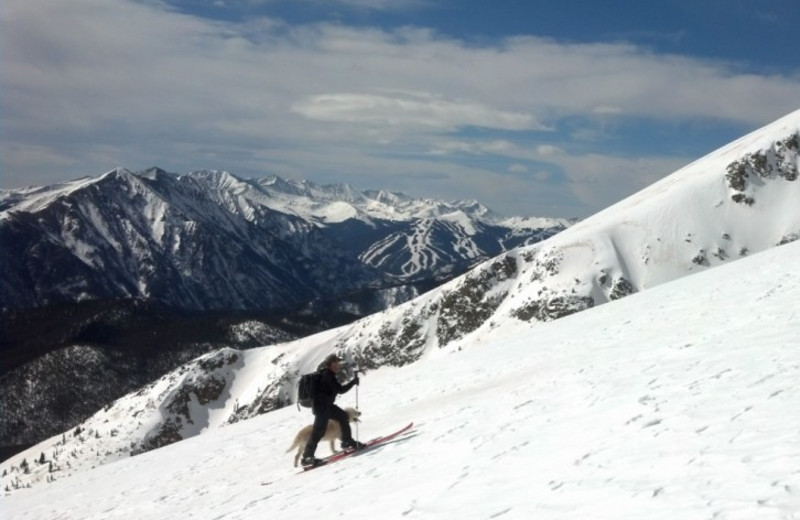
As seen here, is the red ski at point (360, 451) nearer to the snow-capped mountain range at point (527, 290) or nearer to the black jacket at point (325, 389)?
the black jacket at point (325, 389)

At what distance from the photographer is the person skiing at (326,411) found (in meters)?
16.8

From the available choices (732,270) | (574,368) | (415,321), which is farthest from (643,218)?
(574,368)

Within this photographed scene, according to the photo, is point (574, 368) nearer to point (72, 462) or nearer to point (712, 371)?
point (712, 371)

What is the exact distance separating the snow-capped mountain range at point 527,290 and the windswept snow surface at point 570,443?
84991 millimetres

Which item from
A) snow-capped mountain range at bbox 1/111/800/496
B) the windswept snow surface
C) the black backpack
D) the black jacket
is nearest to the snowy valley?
the windswept snow surface

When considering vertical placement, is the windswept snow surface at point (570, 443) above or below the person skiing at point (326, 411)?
below

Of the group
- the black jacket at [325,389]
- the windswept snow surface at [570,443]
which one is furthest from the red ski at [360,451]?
the black jacket at [325,389]

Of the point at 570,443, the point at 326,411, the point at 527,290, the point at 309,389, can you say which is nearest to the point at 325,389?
the point at 309,389

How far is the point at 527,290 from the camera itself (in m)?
132

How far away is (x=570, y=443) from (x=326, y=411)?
739cm

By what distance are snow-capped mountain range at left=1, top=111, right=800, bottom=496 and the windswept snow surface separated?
85.0m

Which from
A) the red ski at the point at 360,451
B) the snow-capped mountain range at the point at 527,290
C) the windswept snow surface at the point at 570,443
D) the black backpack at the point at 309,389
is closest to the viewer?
the windswept snow surface at the point at 570,443

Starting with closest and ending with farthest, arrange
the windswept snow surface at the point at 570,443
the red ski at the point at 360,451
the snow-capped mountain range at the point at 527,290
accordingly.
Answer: the windswept snow surface at the point at 570,443, the red ski at the point at 360,451, the snow-capped mountain range at the point at 527,290

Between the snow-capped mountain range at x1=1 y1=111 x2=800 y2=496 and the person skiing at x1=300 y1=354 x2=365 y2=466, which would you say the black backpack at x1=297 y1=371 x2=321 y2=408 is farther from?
the snow-capped mountain range at x1=1 y1=111 x2=800 y2=496
